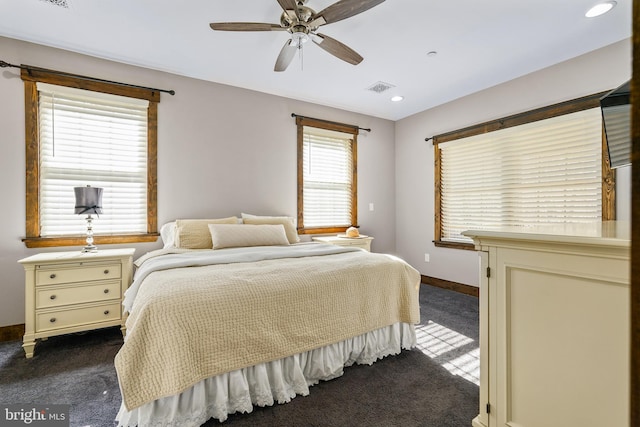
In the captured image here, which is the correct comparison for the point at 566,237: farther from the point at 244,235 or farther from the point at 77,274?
the point at 77,274

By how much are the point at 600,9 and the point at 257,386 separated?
3.68m

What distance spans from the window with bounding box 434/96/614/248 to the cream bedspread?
2032 millimetres

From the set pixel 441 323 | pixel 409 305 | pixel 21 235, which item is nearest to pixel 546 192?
pixel 441 323

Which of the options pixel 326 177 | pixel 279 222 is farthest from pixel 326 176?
pixel 279 222

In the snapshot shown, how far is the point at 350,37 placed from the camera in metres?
2.74

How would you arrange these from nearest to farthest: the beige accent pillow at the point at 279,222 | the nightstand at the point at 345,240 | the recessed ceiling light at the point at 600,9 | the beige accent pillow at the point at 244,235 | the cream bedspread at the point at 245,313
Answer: the cream bedspread at the point at 245,313, the recessed ceiling light at the point at 600,9, the beige accent pillow at the point at 244,235, the beige accent pillow at the point at 279,222, the nightstand at the point at 345,240

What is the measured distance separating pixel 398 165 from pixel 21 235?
4781 mm

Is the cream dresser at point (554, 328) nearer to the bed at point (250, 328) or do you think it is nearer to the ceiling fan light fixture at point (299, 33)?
the bed at point (250, 328)

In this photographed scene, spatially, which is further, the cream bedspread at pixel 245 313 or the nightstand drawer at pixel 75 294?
the nightstand drawer at pixel 75 294

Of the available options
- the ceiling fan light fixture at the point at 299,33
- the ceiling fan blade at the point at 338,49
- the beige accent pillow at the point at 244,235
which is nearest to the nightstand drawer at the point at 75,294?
the beige accent pillow at the point at 244,235

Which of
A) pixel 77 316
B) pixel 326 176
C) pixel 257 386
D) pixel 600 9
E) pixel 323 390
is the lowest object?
pixel 323 390

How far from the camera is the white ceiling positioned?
236cm

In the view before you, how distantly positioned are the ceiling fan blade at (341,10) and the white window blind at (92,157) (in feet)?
7.22

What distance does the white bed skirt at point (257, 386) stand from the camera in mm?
1507
